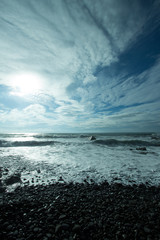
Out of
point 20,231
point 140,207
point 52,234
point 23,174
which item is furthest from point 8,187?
point 140,207

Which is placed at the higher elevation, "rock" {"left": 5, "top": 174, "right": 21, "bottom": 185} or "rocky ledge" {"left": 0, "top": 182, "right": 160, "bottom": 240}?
"rock" {"left": 5, "top": 174, "right": 21, "bottom": 185}

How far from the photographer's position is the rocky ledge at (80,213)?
262 centimetres

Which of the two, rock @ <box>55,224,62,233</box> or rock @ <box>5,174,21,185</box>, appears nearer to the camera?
rock @ <box>55,224,62,233</box>

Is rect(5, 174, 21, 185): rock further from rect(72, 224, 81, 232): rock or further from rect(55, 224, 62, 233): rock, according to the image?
rect(72, 224, 81, 232): rock

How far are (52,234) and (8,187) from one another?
3416 mm

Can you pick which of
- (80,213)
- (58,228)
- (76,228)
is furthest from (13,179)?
(76,228)

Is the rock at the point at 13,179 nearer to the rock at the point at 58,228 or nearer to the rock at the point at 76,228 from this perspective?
the rock at the point at 58,228

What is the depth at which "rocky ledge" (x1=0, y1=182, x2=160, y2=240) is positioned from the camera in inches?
103

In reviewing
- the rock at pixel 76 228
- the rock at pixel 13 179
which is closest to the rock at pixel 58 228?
the rock at pixel 76 228

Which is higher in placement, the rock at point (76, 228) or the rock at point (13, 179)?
the rock at point (13, 179)

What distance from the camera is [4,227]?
8.96 feet

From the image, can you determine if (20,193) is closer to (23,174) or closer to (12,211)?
(12,211)

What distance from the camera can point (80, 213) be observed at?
129 inches

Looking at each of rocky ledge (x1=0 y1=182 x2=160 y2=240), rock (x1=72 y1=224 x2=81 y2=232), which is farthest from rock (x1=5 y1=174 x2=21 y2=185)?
rock (x1=72 y1=224 x2=81 y2=232)
